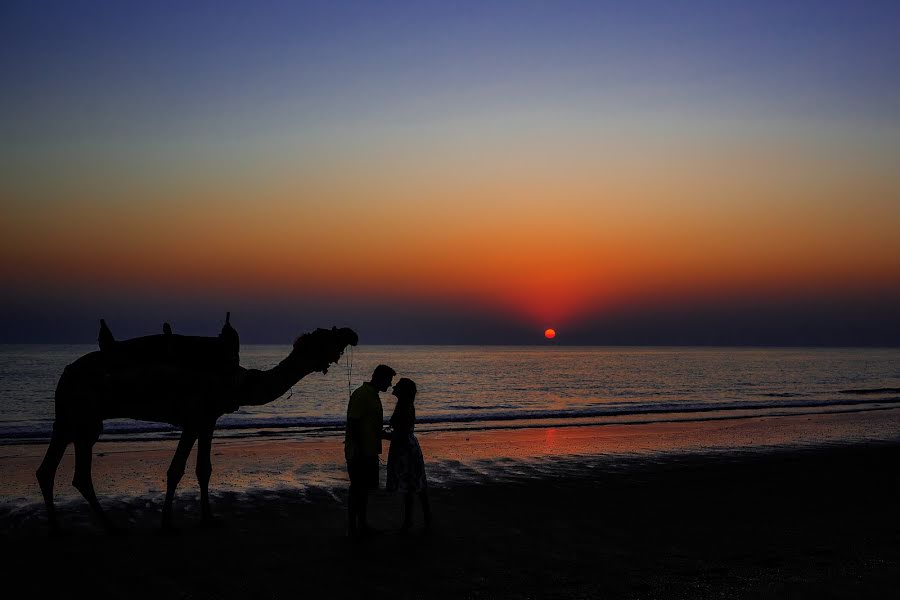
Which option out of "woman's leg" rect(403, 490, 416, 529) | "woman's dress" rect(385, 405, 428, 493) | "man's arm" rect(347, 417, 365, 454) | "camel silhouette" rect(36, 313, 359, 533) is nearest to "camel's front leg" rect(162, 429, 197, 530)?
"camel silhouette" rect(36, 313, 359, 533)

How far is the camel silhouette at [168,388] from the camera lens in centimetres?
1025

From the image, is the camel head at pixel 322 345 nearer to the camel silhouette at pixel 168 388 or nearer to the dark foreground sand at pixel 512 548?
the camel silhouette at pixel 168 388

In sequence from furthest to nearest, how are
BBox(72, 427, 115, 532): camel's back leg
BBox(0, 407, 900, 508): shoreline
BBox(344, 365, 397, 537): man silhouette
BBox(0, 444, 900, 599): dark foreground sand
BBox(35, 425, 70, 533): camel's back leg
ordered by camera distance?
BBox(0, 407, 900, 508): shoreline
BBox(72, 427, 115, 532): camel's back leg
BBox(35, 425, 70, 533): camel's back leg
BBox(344, 365, 397, 537): man silhouette
BBox(0, 444, 900, 599): dark foreground sand

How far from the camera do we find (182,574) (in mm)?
8172

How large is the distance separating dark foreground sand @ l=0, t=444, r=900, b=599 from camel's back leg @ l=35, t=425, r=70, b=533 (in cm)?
32

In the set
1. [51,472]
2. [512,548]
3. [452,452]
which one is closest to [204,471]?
[51,472]

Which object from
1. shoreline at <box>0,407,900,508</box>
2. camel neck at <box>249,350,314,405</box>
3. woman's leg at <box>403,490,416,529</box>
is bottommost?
shoreline at <box>0,407,900,508</box>

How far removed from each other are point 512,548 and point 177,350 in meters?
5.18

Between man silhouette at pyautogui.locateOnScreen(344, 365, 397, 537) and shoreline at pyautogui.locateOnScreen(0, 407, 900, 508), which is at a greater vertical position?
man silhouette at pyautogui.locateOnScreen(344, 365, 397, 537)

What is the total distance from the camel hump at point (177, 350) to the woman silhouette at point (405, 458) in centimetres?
231

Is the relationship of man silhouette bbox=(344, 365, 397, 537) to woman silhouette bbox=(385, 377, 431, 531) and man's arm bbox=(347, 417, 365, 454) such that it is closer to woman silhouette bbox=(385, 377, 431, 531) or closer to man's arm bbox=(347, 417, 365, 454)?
man's arm bbox=(347, 417, 365, 454)

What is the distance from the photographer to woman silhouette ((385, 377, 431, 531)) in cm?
1012

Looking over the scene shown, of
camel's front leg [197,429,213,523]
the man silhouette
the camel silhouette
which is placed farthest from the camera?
camel's front leg [197,429,213,523]

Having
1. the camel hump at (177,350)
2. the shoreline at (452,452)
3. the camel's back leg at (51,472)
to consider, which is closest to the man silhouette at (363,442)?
the camel hump at (177,350)
